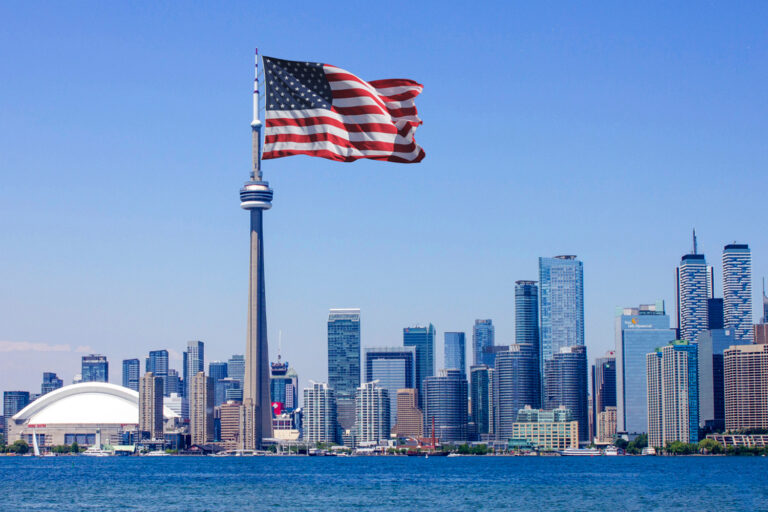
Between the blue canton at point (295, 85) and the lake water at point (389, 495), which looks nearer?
the blue canton at point (295, 85)

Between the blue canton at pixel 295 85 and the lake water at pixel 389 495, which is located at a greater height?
the blue canton at pixel 295 85

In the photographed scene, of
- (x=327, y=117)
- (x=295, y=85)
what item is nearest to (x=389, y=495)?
(x=327, y=117)

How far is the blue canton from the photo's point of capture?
2212cm

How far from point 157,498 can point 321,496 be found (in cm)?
1187

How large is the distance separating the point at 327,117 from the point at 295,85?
0.82m

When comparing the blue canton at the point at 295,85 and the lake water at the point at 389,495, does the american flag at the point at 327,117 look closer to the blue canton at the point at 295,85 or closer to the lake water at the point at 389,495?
the blue canton at the point at 295,85

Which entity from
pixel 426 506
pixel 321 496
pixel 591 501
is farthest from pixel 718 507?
pixel 321 496

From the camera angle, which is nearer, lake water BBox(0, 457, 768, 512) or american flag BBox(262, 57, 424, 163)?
american flag BBox(262, 57, 424, 163)

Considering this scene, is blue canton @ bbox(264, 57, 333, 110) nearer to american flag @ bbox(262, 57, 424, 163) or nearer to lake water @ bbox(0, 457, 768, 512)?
american flag @ bbox(262, 57, 424, 163)

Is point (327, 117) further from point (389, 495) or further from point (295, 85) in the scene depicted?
point (389, 495)

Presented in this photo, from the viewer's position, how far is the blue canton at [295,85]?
22.1 metres

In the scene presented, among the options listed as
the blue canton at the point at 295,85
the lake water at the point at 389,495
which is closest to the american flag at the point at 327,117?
the blue canton at the point at 295,85

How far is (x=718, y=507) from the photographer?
267ft

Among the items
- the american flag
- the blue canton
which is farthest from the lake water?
the blue canton
